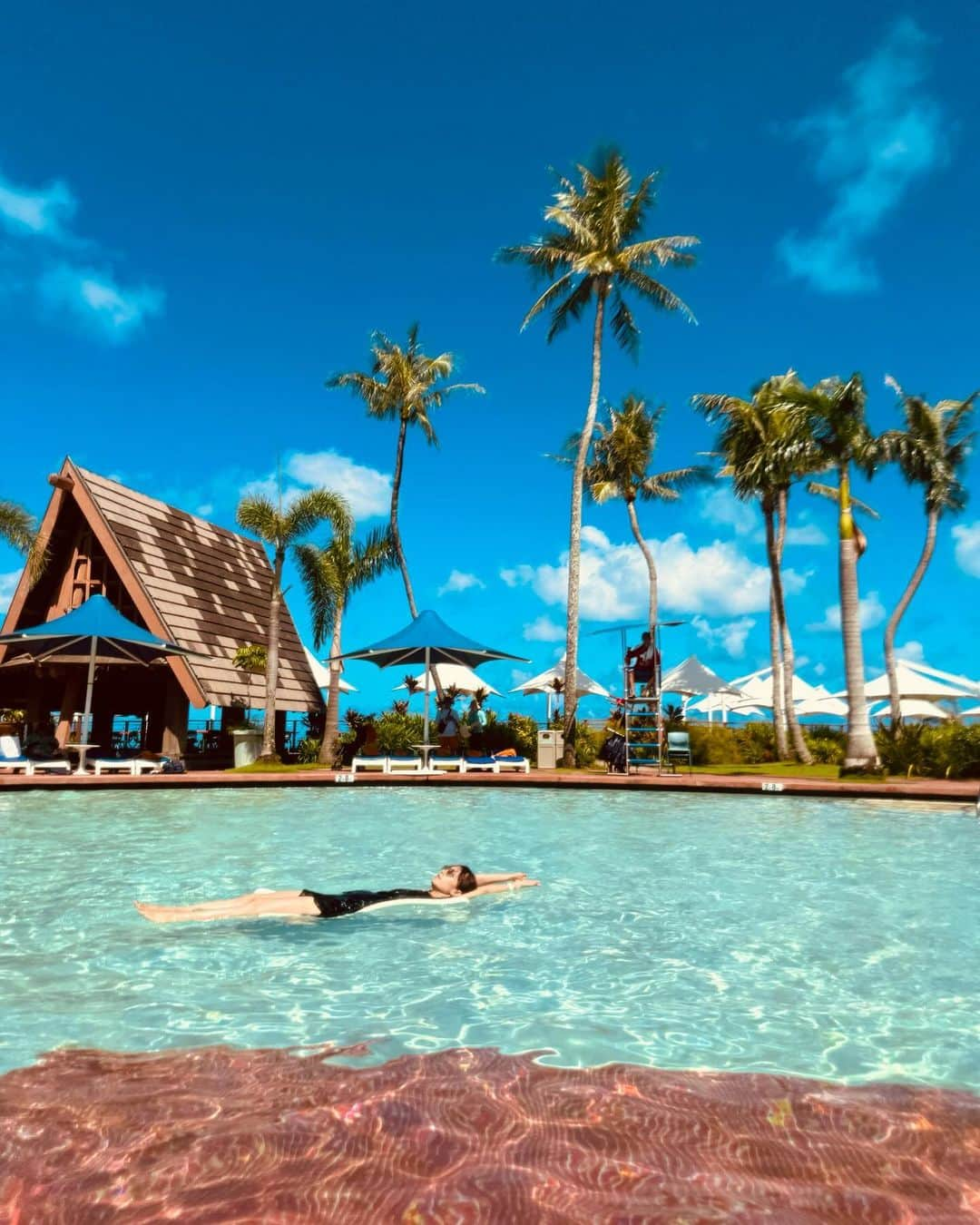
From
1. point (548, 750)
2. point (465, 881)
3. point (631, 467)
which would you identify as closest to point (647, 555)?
point (631, 467)

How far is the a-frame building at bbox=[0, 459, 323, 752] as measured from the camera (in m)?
22.3

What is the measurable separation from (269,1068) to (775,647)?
26345mm

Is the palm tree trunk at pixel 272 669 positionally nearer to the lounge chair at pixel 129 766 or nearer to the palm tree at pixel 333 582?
the palm tree at pixel 333 582

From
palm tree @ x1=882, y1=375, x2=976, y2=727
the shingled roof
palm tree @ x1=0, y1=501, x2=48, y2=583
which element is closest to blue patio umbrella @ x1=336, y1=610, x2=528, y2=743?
the shingled roof

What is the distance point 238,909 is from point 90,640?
14.2 meters

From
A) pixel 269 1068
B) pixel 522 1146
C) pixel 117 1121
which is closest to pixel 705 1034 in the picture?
→ pixel 522 1146

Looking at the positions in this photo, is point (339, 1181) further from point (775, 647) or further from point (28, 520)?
point (775, 647)

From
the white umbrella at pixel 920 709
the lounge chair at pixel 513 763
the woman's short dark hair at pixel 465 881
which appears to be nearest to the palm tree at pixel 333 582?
the lounge chair at pixel 513 763

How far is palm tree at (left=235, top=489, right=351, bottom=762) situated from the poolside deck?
15.5ft

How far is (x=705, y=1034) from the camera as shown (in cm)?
455

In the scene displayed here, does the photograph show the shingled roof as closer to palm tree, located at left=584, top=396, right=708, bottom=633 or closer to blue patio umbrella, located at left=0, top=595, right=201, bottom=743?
blue patio umbrella, located at left=0, top=595, right=201, bottom=743

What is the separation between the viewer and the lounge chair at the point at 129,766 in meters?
17.9

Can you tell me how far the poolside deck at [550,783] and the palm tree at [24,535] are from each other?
24.8 feet

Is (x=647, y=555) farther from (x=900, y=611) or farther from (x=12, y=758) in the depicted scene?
(x=12, y=758)
